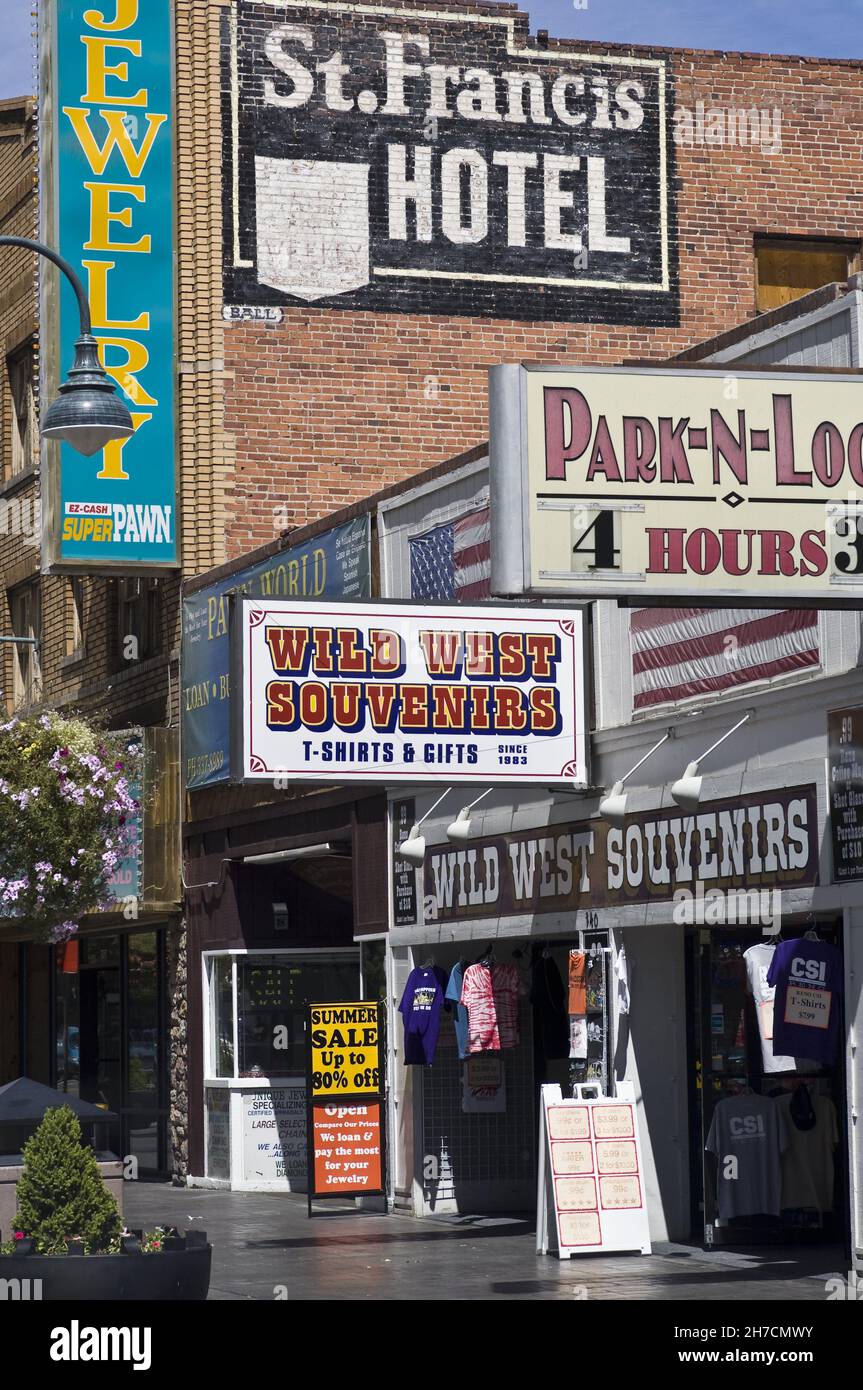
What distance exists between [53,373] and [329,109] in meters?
4.64

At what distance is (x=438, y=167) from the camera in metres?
27.7

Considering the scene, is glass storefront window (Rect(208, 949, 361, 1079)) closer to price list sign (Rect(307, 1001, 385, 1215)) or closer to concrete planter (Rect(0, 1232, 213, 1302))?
price list sign (Rect(307, 1001, 385, 1215))

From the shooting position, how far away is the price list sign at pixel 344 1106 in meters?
21.0

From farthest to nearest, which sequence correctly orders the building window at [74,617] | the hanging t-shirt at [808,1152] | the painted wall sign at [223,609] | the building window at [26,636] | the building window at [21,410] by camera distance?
the building window at [26,636]
the building window at [21,410]
the building window at [74,617]
the painted wall sign at [223,609]
the hanging t-shirt at [808,1152]

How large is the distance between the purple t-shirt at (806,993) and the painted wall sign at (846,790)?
22.3 inches

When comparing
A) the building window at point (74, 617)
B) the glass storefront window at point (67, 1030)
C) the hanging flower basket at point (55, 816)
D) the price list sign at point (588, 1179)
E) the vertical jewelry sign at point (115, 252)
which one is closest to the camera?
the price list sign at point (588, 1179)

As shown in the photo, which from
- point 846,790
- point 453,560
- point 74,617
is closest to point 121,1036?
point 74,617

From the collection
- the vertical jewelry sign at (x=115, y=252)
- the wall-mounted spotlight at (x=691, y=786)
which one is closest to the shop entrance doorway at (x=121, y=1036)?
the vertical jewelry sign at (x=115, y=252)

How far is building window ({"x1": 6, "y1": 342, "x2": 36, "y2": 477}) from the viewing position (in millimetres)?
32938

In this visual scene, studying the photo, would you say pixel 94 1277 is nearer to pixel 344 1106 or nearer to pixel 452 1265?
pixel 452 1265

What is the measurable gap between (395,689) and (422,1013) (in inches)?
153

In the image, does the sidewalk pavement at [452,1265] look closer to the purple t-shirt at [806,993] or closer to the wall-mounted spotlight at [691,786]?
the purple t-shirt at [806,993]

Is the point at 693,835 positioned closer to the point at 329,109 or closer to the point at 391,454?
the point at 391,454

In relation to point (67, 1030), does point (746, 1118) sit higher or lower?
lower
